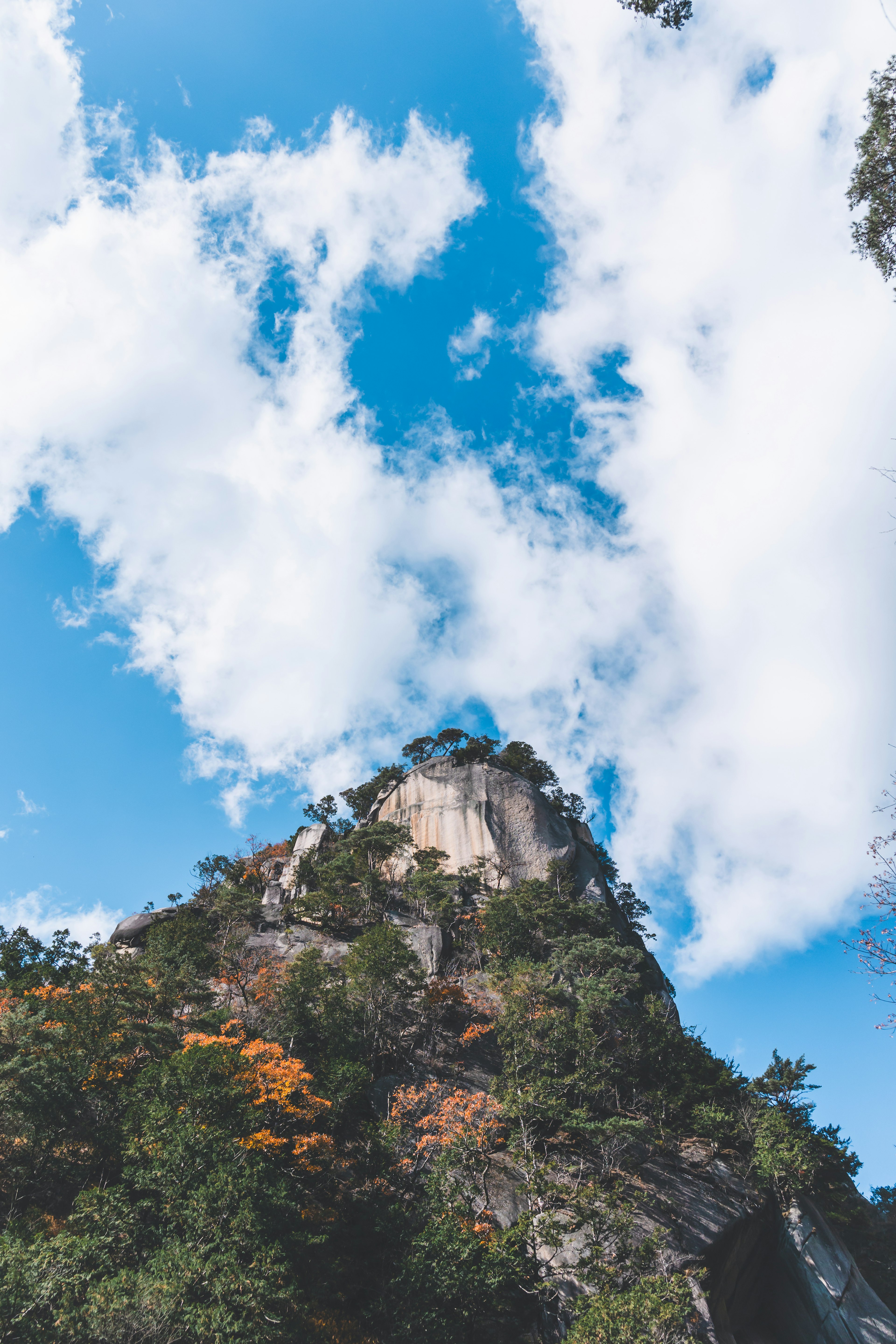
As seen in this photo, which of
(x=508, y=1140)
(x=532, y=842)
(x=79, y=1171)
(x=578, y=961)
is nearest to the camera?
(x=79, y=1171)

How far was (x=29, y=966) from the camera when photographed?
2652cm

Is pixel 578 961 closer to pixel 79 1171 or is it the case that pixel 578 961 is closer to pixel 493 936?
pixel 493 936

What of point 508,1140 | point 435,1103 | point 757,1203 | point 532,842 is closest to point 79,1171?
point 435,1103

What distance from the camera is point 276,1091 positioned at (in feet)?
57.4

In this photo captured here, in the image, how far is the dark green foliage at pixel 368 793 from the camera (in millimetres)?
58156

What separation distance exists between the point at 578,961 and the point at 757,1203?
37.3 feet

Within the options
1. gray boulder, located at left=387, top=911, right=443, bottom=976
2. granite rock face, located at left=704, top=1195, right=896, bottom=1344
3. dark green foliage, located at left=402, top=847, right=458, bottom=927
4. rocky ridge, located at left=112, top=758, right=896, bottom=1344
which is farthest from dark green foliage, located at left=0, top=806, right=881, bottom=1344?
dark green foliage, located at left=402, top=847, right=458, bottom=927

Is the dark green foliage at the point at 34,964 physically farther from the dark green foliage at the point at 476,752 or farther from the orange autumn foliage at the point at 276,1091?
the dark green foliage at the point at 476,752

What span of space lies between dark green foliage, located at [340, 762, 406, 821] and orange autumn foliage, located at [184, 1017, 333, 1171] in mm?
37994

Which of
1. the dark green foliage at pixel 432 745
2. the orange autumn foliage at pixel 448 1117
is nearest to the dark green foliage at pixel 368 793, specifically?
the dark green foliage at pixel 432 745

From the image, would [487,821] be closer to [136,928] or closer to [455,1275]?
[136,928]

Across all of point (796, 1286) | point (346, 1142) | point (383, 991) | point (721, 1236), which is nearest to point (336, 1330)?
point (346, 1142)

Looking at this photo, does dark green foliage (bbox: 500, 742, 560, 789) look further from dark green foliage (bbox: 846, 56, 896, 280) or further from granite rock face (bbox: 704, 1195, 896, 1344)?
dark green foliage (bbox: 846, 56, 896, 280)

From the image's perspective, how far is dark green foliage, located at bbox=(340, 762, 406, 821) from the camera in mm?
58156
